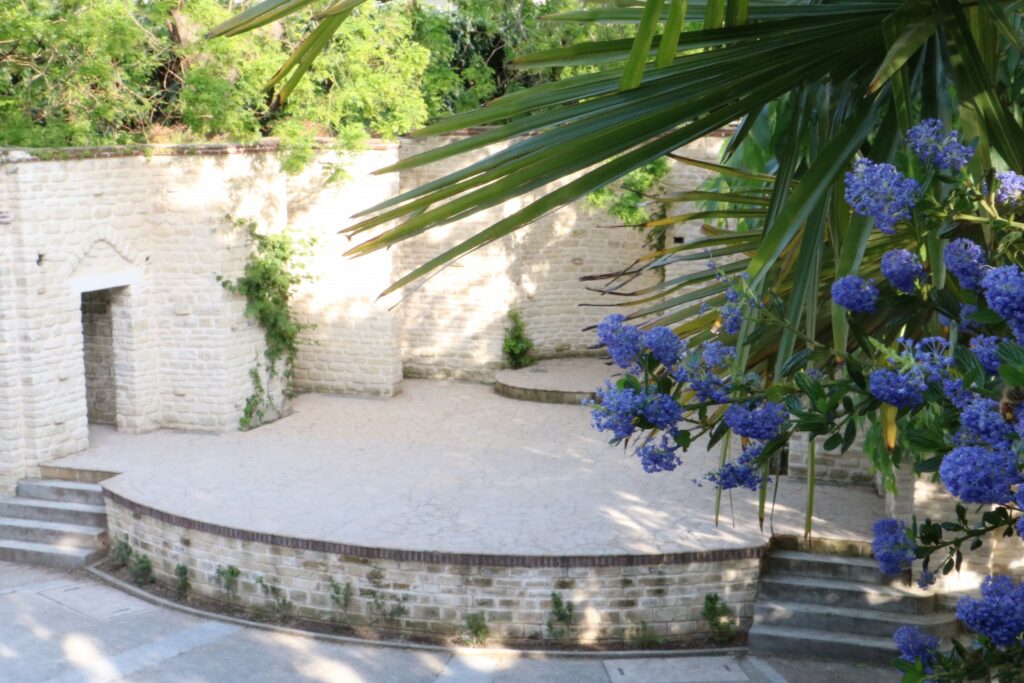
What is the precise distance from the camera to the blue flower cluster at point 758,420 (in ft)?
7.38

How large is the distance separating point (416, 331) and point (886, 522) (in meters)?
11.6

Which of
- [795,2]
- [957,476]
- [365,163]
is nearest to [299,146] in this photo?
[365,163]

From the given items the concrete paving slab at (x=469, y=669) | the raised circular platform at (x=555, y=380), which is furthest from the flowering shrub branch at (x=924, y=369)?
the raised circular platform at (x=555, y=380)

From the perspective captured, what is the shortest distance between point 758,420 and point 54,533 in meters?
9.06

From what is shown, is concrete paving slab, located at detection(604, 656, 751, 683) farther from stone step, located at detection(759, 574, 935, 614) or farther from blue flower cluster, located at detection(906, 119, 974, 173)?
blue flower cluster, located at detection(906, 119, 974, 173)

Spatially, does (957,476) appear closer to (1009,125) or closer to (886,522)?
(1009,125)

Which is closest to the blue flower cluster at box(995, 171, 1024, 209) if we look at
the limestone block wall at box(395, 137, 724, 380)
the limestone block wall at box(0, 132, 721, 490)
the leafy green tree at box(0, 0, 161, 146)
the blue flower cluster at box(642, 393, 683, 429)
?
the blue flower cluster at box(642, 393, 683, 429)

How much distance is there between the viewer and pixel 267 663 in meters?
8.05

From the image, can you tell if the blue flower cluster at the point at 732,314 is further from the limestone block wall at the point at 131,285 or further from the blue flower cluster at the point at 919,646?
the limestone block wall at the point at 131,285

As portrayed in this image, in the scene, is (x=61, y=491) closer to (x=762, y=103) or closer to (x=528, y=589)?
(x=528, y=589)

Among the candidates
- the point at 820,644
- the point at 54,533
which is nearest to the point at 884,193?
the point at 820,644

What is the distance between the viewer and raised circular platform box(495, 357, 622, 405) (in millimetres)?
13211

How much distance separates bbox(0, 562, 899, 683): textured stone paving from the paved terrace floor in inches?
29.7

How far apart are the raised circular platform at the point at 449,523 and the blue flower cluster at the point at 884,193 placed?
609 cm
